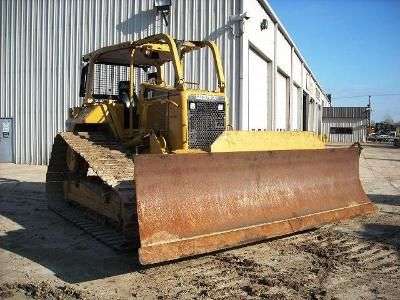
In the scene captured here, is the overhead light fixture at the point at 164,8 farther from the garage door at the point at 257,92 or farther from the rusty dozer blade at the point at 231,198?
the rusty dozer blade at the point at 231,198

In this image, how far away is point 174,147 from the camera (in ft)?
22.6

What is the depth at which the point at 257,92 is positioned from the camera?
52.6 ft

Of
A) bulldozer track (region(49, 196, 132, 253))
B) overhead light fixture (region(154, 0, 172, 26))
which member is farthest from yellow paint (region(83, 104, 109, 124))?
overhead light fixture (region(154, 0, 172, 26))

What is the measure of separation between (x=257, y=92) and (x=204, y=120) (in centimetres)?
952

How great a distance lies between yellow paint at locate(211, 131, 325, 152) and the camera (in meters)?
6.23

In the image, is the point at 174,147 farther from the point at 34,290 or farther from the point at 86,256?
the point at 34,290

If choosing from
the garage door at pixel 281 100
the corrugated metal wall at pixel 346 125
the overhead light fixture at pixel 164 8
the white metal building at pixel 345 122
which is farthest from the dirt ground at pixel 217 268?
the white metal building at pixel 345 122

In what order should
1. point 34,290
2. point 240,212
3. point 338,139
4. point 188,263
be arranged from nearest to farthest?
point 34,290, point 188,263, point 240,212, point 338,139

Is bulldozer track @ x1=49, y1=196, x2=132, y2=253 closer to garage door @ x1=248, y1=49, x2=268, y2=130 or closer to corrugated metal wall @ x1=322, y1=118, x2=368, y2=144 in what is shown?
garage door @ x1=248, y1=49, x2=268, y2=130

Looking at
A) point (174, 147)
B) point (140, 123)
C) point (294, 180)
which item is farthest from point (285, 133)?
point (140, 123)

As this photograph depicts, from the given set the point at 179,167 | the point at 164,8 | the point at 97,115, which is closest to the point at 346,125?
the point at 164,8

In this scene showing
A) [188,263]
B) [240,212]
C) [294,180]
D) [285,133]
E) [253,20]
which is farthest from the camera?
[253,20]

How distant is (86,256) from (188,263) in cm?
125

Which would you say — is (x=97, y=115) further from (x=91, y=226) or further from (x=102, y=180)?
(x=102, y=180)
